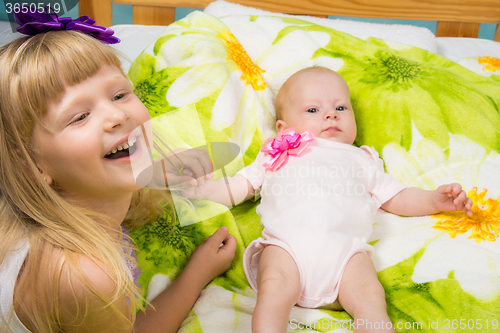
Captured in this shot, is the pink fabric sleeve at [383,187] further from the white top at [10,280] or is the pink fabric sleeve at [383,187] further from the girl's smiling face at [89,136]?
the white top at [10,280]

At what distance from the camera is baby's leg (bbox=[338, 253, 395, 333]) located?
69 cm

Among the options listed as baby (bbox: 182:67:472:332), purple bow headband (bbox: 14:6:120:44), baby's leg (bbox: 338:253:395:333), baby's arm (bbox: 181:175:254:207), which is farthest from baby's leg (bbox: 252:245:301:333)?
purple bow headband (bbox: 14:6:120:44)

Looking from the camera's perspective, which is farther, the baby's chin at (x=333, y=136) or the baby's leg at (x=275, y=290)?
the baby's chin at (x=333, y=136)

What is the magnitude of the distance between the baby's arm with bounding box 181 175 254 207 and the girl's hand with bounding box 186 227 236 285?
98mm

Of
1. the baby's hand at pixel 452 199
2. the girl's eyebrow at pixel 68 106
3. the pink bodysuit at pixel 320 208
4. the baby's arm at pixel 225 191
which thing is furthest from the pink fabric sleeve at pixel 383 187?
the girl's eyebrow at pixel 68 106

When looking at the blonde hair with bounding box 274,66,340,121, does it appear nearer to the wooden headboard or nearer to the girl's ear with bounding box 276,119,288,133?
the girl's ear with bounding box 276,119,288,133

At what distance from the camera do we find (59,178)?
0.68 m

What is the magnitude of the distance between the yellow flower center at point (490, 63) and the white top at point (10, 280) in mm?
1647

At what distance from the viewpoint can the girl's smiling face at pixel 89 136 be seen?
63cm

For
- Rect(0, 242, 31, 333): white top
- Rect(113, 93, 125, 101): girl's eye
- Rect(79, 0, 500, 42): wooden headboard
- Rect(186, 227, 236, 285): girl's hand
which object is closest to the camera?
Rect(0, 242, 31, 333): white top

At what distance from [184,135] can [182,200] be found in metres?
0.19

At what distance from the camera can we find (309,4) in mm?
1709

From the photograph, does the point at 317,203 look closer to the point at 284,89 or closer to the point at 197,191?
the point at 197,191

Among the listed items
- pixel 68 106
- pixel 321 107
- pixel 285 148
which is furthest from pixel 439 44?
pixel 68 106
